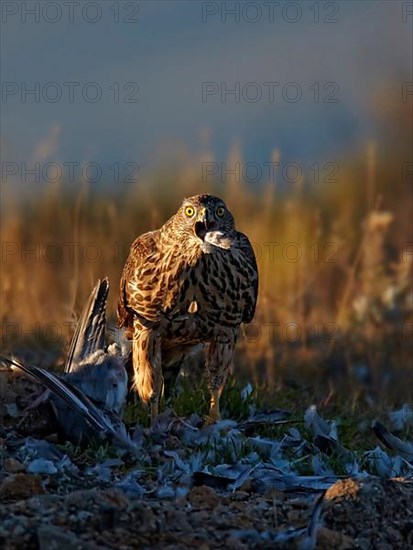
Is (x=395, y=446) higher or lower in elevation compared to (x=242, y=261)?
lower

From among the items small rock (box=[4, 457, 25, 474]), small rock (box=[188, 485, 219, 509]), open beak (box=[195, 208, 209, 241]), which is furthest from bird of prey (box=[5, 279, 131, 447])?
small rock (box=[188, 485, 219, 509])

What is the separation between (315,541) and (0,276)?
5.64 meters

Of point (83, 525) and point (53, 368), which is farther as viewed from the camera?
point (53, 368)

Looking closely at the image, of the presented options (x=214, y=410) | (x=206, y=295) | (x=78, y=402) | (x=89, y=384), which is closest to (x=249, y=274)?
(x=206, y=295)

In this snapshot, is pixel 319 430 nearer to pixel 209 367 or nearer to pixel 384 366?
pixel 209 367

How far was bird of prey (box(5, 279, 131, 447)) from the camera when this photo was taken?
5.44 m

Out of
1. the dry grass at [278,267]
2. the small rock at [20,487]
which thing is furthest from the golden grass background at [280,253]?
the small rock at [20,487]

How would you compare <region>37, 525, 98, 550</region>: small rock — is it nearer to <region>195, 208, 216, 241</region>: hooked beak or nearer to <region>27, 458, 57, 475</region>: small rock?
<region>27, 458, 57, 475</region>: small rock

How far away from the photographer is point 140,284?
6316mm

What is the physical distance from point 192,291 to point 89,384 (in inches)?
30.3

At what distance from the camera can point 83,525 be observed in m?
4.17

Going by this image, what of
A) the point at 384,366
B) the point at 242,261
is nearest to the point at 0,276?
the point at 384,366

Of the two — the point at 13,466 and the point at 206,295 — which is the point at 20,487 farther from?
the point at 206,295

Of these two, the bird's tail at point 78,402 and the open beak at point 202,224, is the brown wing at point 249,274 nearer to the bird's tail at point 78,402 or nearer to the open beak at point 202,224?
the open beak at point 202,224
